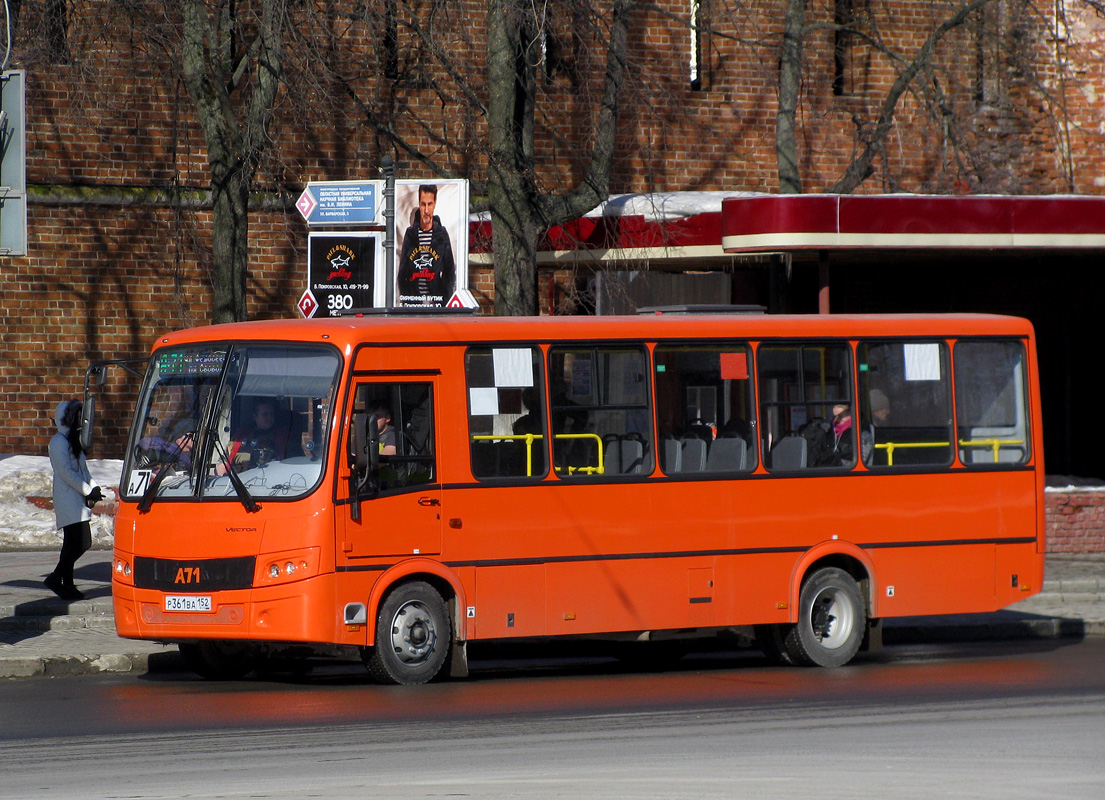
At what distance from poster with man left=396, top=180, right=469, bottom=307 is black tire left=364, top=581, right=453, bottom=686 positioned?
4364 mm

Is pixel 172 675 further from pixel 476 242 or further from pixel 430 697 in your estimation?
pixel 476 242

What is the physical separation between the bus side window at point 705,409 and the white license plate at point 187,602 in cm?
349

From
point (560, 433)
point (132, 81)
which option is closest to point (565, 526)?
point (560, 433)

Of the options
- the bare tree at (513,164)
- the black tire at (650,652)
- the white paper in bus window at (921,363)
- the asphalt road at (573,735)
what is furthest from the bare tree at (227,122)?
the white paper in bus window at (921,363)

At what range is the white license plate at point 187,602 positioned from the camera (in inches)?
436

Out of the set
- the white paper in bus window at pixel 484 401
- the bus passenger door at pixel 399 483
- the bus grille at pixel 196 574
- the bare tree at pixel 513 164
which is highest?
the bare tree at pixel 513 164

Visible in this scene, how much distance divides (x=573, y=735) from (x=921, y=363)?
5626mm

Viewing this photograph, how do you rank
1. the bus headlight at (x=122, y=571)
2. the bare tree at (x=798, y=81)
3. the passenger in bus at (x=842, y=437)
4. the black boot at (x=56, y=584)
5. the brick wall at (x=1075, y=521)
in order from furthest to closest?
the bare tree at (x=798, y=81), the brick wall at (x=1075, y=521), the black boot at (x=56, y=584), the passenger in bus at (x=842, y=437), the bus headlight at (x=122, y=571)

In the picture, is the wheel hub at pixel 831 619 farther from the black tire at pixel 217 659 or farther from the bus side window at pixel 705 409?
the black tire at pixel 217 659

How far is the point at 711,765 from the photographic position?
8281 millimetres

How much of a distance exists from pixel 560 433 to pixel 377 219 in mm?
3933

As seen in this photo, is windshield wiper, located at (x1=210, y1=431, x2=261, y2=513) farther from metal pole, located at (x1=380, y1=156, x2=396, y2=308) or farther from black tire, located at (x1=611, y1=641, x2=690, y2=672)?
black tire, located at (x1=611, y1=641, x2=690, y2=672)

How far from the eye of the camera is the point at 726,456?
12648 millimetres

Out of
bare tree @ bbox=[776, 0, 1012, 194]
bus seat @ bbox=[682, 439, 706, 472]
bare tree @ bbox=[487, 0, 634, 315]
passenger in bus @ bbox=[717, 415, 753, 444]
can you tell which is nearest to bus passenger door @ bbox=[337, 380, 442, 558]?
bus seat @ bbox=[682, 439, 706, 472]
